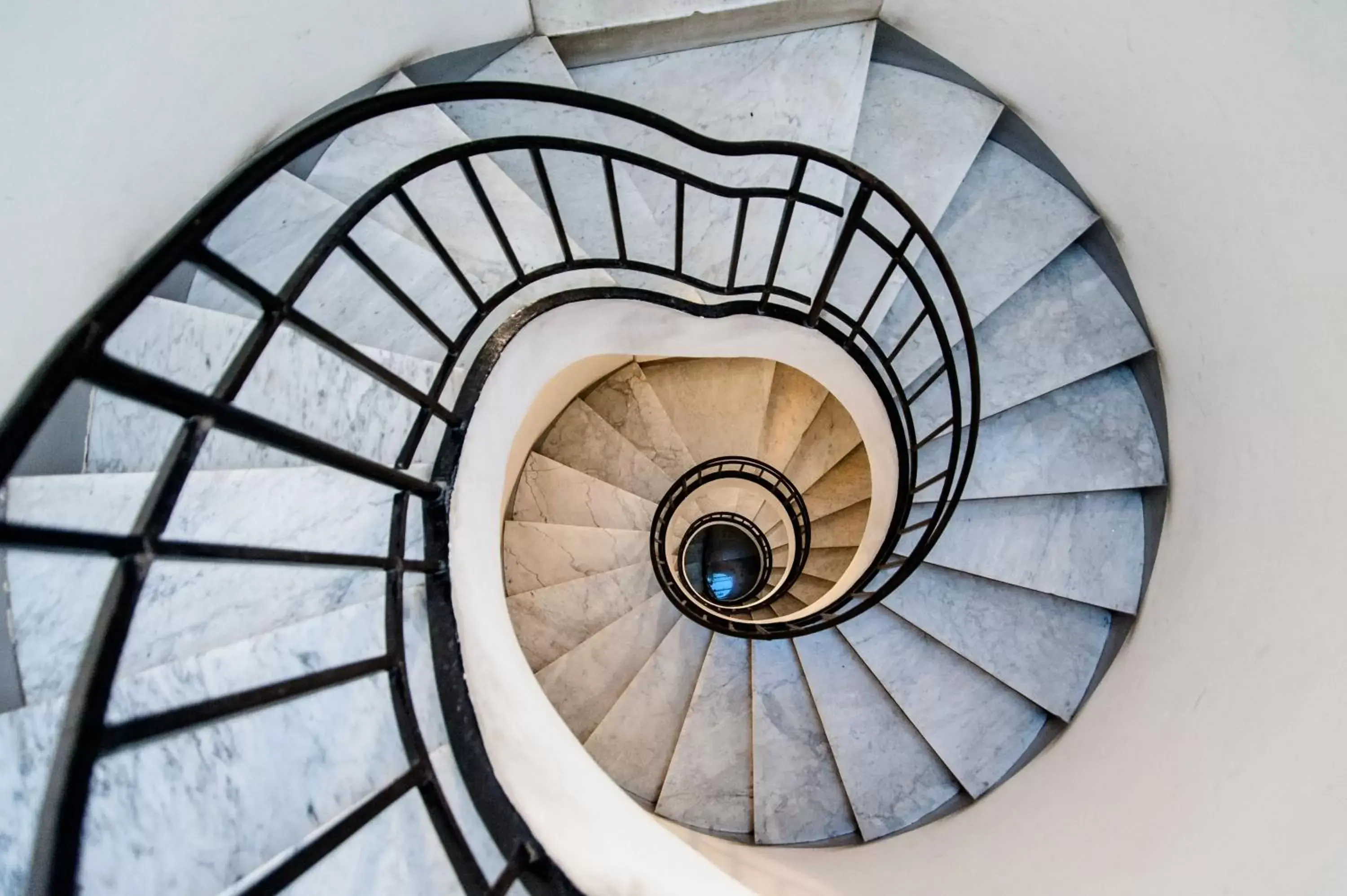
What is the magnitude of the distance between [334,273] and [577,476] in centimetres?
328

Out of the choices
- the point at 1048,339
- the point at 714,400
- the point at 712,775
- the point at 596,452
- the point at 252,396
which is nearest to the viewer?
the point at 252,396

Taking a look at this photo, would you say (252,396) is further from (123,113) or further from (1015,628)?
(1015,628)

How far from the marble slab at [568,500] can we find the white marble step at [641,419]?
569mm

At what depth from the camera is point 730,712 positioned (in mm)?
4906

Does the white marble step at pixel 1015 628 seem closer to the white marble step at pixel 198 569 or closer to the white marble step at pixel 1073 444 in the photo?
the white marble step at pixel 1073 444

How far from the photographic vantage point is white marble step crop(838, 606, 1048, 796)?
14.8 feet

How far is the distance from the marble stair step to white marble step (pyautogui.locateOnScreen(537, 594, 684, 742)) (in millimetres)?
1764

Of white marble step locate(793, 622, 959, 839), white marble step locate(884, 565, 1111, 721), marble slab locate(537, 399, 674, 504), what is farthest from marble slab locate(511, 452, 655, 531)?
white marble step locate(884, 565, 1111, 721)

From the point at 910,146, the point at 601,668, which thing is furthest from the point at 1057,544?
the point at 601,668

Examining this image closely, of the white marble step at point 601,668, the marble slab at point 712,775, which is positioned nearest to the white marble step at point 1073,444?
the marble slab at point 712,775

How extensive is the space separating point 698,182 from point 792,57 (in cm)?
191

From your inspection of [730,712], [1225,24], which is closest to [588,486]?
[730,712]

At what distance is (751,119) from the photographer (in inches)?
161

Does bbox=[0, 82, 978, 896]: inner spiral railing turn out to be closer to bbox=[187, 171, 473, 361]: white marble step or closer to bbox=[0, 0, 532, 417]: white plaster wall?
bbox=[187, 171, 473, 361]: white marble step
